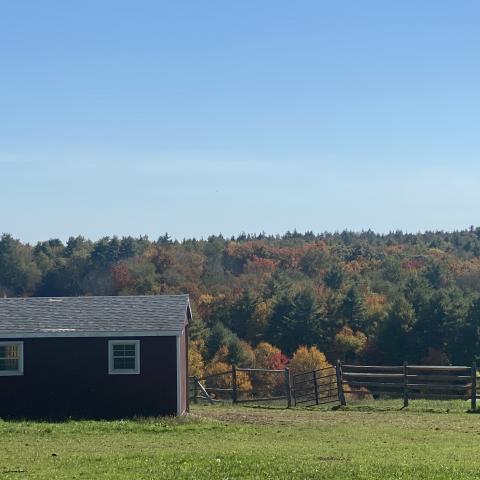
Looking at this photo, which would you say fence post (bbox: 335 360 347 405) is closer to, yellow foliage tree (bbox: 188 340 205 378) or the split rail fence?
the split rail fence

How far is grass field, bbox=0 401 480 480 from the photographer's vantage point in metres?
17.9

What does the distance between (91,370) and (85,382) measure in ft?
1.36

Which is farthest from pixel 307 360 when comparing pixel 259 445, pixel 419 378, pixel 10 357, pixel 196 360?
pixel 259 445

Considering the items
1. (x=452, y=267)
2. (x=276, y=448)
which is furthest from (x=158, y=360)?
(x=452, y=267)

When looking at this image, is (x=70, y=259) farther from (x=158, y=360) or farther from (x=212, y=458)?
(x=212, y=458)

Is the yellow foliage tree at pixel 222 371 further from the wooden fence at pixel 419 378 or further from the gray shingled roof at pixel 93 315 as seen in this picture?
the gray shingled roof at pixel 93 315

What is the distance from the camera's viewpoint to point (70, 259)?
13525 cm

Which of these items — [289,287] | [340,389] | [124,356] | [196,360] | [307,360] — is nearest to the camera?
[124,356]

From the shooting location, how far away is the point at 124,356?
30.7m

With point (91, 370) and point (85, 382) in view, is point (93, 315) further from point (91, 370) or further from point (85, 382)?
point (85, 382)

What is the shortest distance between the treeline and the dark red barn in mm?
48733

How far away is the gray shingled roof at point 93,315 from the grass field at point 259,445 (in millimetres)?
3053

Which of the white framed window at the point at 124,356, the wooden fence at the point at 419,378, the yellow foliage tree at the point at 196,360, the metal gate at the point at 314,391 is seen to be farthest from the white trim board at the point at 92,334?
the yellow foliage tree at the point at 196,360

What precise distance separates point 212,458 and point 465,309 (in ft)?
205
